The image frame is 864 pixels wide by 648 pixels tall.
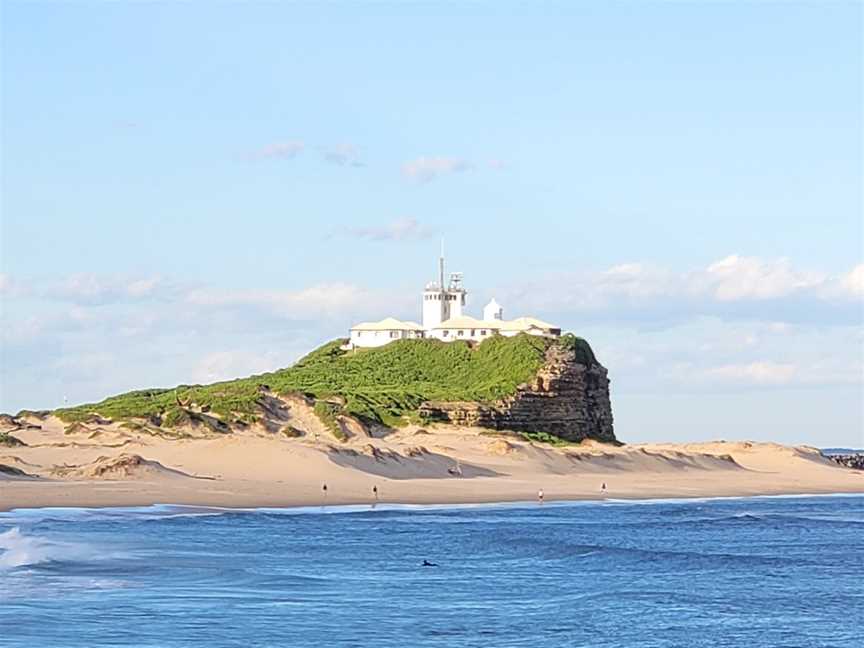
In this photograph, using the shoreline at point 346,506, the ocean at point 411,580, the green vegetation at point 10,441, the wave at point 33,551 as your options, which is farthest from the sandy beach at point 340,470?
the wave at point 33,551

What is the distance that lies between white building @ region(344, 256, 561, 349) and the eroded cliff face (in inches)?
231

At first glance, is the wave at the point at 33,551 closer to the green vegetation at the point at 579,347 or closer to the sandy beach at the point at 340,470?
the sandy beach at the point at 340,470

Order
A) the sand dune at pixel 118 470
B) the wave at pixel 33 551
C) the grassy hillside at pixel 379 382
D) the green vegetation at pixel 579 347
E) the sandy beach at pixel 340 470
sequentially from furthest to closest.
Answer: the green vegetation at pixel 579 347, the grassy hillside at pixel 379 382, the sand dune at pixel 118 470, the sandy beach at pixel 340 470, the wave at pixel 33 551

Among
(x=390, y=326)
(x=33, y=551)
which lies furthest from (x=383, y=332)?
(x=33, y=551)

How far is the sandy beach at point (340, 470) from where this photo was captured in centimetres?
6806

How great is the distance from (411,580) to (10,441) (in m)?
42.1

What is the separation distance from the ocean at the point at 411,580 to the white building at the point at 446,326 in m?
53.7

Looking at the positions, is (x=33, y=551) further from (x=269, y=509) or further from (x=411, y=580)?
(x=269, y=509)

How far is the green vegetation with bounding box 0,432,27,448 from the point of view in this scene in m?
77.6

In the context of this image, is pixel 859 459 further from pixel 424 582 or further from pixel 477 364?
pixel 424 582

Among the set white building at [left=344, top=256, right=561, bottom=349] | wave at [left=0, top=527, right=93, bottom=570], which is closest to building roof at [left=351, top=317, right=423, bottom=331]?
white building at [left=344, top=256, right=561, bottom=349]

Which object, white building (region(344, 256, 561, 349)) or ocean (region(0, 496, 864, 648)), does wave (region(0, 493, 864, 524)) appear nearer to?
ocean (region(0, 496, 864, 648))

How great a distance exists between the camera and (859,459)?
152 meters

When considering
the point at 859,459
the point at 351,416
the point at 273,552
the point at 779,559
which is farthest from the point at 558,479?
the point at 859,459
